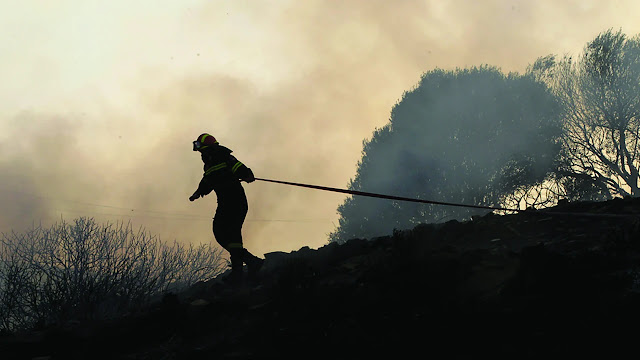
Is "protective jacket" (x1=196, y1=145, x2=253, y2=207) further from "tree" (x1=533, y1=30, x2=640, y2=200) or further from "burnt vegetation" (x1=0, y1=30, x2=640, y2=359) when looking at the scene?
"tree" (x1=533, y1=30, x2=640, y2=200)

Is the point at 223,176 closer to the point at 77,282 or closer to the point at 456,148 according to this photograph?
the point at 77,282

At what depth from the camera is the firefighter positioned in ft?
27.0

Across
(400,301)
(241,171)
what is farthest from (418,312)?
(241,171)

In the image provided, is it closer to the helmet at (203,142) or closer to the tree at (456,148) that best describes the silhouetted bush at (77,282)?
the helmet at (203,142)

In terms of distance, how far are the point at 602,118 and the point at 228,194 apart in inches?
957

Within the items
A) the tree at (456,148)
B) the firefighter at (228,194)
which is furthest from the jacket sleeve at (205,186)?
the tree at (456,148)

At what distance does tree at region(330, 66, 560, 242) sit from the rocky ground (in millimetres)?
23459

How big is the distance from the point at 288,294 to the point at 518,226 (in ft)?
13.6

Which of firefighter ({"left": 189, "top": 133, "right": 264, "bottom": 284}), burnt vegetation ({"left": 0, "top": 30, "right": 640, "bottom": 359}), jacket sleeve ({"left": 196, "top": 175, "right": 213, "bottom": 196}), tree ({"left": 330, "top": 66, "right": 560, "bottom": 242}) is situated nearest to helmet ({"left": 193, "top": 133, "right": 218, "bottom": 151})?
firefighter ({"left": 189, "top": 133, "right": 264, "bottom": 284})

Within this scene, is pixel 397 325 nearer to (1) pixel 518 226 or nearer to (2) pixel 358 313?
(2) pixel 358 313

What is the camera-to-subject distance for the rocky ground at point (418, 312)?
4062 mm

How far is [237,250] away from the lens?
8148 millimetres

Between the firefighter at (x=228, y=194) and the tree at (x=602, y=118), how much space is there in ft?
76.7

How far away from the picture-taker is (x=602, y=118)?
2708cm
